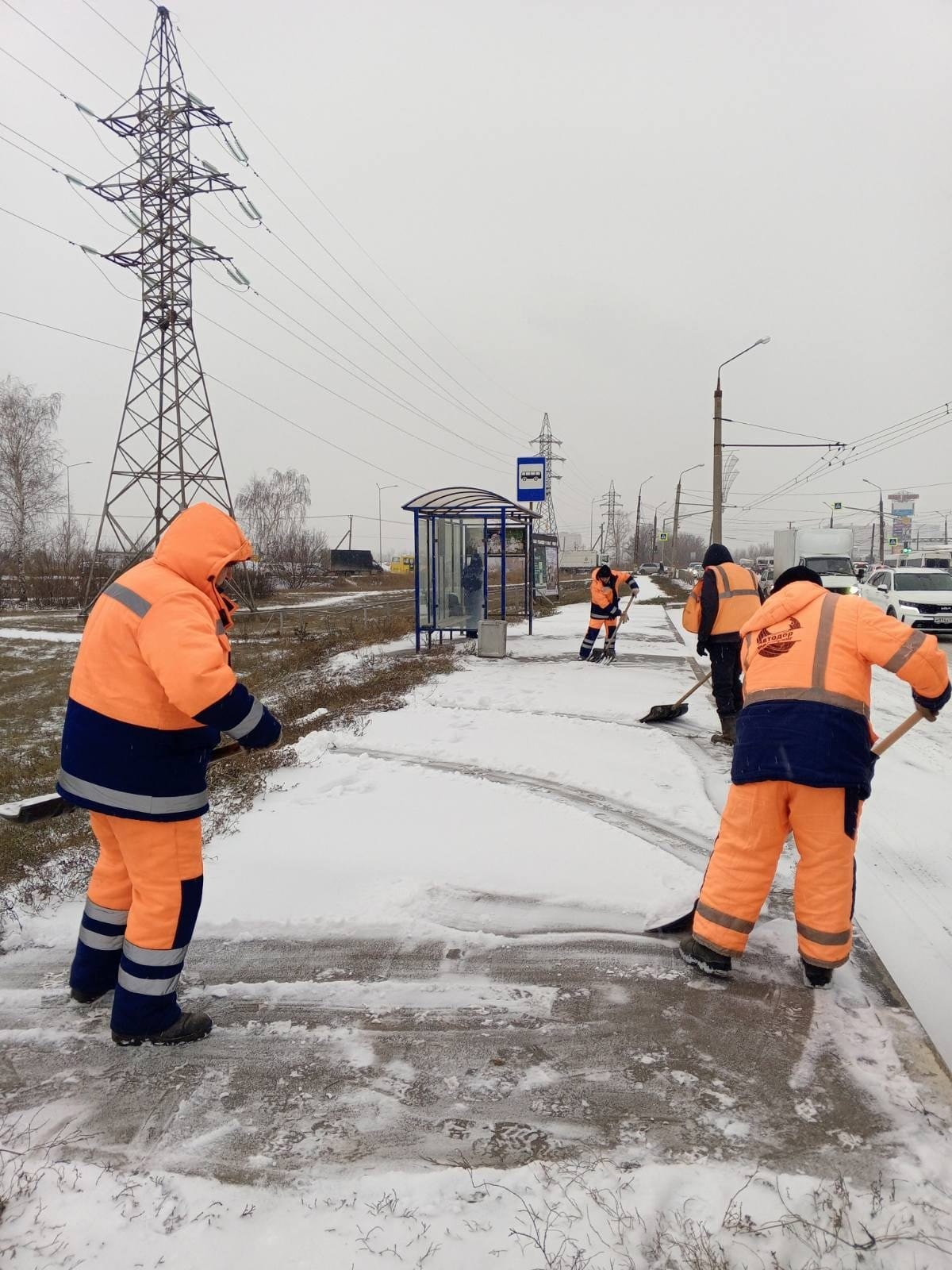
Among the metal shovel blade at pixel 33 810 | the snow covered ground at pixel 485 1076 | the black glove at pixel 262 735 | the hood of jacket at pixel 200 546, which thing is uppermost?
the hood of jacket at pixel 200 546

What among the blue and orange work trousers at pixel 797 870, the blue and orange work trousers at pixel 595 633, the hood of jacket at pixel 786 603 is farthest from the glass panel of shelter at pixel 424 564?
the blue and orange work trousers at pixel 797 870

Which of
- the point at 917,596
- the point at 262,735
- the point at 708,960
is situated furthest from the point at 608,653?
the point at 262,735

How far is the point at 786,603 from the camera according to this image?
10.9 feet

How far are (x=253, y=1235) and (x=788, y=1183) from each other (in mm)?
1381

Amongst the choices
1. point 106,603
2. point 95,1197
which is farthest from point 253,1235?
point 106,603

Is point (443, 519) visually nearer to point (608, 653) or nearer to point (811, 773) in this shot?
point (608, 653)

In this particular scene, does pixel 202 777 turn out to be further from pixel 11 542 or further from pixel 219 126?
pixel 11 542

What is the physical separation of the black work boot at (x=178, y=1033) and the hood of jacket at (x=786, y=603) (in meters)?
2.68

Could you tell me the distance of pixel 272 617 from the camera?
26.2 meters

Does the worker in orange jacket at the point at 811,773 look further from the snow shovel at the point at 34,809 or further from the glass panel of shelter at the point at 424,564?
the glass panel of shelter at the point at 424,564

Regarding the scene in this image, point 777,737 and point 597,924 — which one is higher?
Answer: point 777,737

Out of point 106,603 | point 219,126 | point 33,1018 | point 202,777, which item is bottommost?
point 33,1018

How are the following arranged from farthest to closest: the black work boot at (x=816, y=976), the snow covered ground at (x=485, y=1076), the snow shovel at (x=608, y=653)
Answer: the snow shovel at (x=608, y=653) < the black work boot at (x=816, y=976) < the snow covered ground at (x=485, y=1076)

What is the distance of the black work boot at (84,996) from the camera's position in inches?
120
